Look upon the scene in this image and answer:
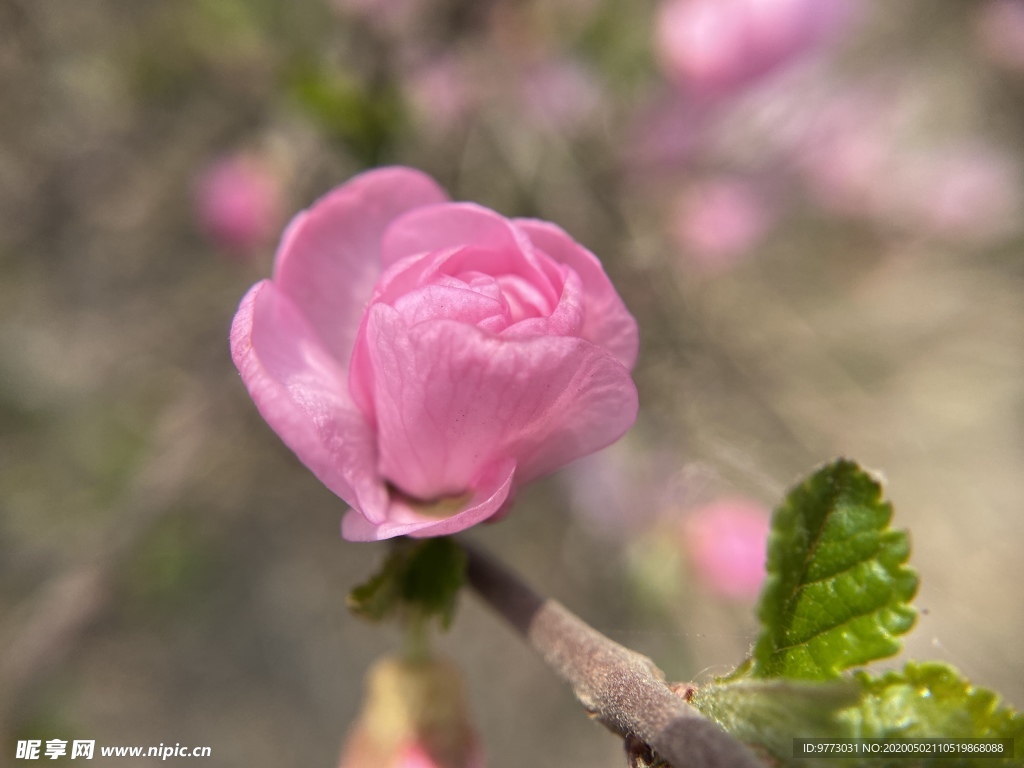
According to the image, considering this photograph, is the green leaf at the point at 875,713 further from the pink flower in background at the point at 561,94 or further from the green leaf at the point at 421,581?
the pink flower in background at the point at 561,94

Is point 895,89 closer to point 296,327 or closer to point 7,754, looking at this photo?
point 296,327

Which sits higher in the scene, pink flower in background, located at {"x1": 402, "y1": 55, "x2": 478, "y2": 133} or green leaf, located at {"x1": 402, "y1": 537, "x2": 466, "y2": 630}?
pink flower in background, located at {"x1": 402, "y1": 55, "x2": 478, "y2": 133}

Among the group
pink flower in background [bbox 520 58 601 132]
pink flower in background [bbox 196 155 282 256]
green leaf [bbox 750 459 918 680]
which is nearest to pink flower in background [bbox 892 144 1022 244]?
pink flower in background [bbox 520 58 601 132]

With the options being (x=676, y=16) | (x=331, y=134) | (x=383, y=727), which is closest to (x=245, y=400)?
(x=331, y=134)

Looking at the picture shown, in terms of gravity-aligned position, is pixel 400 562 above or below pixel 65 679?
above

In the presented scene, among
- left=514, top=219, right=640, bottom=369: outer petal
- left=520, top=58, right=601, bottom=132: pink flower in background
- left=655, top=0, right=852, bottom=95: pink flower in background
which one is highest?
left=655, top=0, right=852, bottom=95: pink flower in background

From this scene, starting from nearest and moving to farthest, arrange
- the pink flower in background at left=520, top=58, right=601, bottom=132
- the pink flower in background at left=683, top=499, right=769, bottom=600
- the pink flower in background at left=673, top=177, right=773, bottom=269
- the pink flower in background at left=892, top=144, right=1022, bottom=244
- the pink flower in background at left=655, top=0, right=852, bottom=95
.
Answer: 1. the pink flower in background at left=655, top=0, right=852, bottom=95
2. the pink flower in background at left=683, top=499, right=769, bottom=600
3. the pink flower in background at left=520, top=58, right=601, bottom=132
4. the pink flower in background at left=673, top=177, right=773, bottom=269
5. the pink flower in background at left=892, top=144, right=1022, bottom=244

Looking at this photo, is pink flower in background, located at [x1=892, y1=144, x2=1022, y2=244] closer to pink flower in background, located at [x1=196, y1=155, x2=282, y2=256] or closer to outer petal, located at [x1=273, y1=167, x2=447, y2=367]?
pink flower in background, located at [x1=196, y1=155, x2=282, y2=256]
